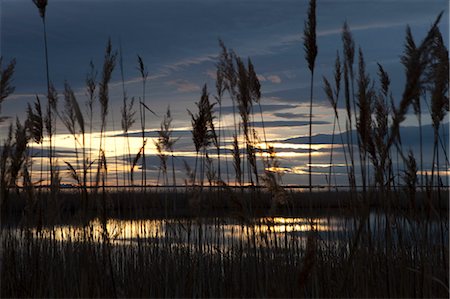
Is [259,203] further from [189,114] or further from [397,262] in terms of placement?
[397,262]

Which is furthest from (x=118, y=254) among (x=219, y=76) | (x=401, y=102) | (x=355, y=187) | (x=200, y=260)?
(x=401, y=102)

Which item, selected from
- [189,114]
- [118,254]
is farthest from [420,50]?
[118,254]

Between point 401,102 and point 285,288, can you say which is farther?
point 285,288

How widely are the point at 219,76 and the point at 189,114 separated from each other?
0.76 m

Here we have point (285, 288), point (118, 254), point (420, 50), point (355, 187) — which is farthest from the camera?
point (118, 254)

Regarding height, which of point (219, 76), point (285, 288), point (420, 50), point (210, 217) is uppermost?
point (219, 76)

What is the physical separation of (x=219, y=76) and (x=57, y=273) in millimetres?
1926

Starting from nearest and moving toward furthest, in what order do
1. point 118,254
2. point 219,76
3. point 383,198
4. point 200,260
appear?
1. point 383,198
2. point 200,260
3. point 219,76
4. point 118,254

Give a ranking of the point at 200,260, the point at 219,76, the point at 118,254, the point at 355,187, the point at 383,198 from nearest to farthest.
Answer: the point at 383,198, the point at 355,187, the point at 200,260, the point at 219,76, the point at 118,254

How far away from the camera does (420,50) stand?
6.34 ft

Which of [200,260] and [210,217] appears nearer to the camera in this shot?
[200,260]

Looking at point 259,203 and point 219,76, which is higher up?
point 219,76

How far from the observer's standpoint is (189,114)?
3.45 m

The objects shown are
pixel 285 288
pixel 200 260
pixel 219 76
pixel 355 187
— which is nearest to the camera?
pixel 355 187
